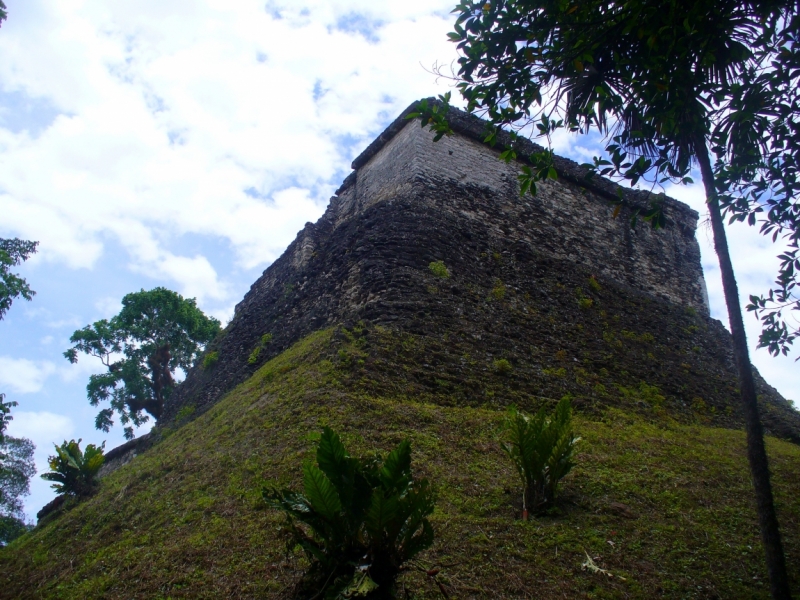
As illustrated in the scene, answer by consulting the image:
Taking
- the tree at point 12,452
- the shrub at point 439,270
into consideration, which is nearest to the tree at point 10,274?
the tree at point 12,452

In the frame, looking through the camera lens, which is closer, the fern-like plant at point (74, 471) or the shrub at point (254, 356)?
the fern-like plant at point (74, 471)

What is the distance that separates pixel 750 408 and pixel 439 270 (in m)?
5.33

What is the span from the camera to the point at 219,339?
12.4 m

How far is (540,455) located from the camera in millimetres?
4594

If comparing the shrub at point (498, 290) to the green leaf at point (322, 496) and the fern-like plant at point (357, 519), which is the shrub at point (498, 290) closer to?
the fern-like plant at point (357, 519)

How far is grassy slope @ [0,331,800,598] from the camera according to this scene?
379 centimetres

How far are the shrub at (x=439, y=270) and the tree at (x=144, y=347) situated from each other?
11774 mm

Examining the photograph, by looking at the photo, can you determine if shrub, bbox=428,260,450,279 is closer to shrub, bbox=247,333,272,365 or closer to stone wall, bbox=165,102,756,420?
stone wall, bbox=165,102,756,420

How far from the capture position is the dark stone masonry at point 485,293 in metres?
7.86

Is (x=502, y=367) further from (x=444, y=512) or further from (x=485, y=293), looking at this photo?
(x=444, y=512)

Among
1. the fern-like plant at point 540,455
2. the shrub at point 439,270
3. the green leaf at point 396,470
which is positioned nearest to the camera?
the green leaf at point 396,470

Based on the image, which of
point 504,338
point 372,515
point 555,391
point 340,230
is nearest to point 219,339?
point 340,230

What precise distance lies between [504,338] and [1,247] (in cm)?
996

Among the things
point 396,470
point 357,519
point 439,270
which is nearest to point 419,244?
point 439,270
